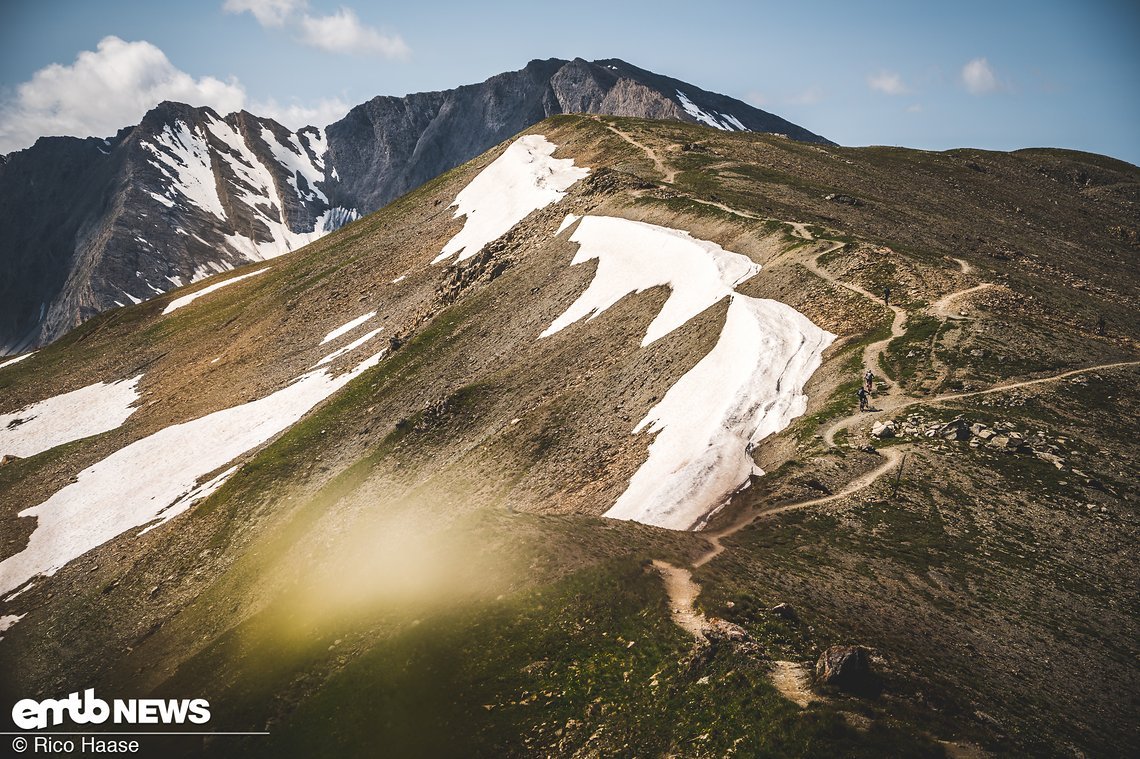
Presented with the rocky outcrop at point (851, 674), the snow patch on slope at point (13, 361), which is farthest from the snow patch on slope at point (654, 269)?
the snow patch on slope at point (13, 361)

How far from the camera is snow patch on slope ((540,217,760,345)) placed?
5088cm

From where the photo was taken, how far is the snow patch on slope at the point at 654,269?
167 ft

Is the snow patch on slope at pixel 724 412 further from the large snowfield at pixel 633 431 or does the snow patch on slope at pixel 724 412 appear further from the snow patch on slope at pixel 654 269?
the snow patch on slope at pixel 654 269

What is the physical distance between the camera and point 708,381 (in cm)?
3997

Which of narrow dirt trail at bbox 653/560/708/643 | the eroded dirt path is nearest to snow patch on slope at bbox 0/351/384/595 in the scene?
narrow dirt trail at bbox 653/560/708/643

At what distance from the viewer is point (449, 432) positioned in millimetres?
50219

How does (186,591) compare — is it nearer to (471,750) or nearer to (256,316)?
(471,750)

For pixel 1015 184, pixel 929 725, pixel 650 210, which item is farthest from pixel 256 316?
pixel 1015 184

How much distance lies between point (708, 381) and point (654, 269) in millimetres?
21151

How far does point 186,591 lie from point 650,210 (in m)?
55.0

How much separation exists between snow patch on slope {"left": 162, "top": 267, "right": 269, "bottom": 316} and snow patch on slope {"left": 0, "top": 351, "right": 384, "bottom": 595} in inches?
2259

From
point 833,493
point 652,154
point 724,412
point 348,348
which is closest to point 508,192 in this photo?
point 652,154

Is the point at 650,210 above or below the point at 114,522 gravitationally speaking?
above

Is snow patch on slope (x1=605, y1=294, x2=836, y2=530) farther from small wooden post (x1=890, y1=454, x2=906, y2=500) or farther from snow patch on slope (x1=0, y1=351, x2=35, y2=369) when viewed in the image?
A: snow patch on slope (x1=0, y1=351, x2=35, y2=369)
